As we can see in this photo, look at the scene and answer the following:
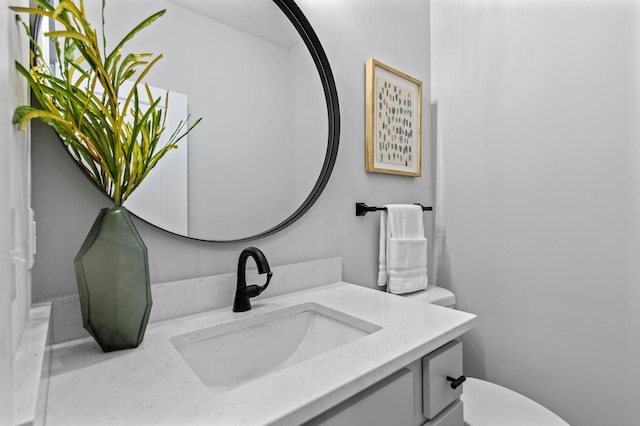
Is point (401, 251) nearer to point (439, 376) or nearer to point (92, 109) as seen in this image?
point (439, 376)

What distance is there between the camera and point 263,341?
2.71 ft

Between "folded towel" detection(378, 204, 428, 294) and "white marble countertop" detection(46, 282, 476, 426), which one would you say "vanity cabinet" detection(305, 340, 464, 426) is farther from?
"folded towel" detection(378, 204, 428, 294)

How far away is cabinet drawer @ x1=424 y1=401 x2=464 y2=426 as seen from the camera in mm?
727

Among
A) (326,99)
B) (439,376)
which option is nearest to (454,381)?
(439,376)

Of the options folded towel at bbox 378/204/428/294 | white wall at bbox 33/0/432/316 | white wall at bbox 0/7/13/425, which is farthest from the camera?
folded towel at bbox 378/204/428/294

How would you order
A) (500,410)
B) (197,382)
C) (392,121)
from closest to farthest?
(197,382)
(500,410)
(392,121)

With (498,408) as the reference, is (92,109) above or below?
above

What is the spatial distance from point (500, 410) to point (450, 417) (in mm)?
508

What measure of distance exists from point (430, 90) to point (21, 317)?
180 cm

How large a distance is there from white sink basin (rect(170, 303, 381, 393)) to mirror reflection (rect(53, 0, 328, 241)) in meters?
0.26

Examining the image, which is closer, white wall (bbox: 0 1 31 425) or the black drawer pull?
white wall (bbox: 0 1 31 425)

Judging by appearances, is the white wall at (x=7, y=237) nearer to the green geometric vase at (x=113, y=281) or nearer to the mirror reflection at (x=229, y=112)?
the green geometric vase at (x=113, y=281)

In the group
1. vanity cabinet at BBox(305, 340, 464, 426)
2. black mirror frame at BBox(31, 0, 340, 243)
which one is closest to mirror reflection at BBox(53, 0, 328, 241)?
black mirror frame at BBox(31, 0, 340, 243)

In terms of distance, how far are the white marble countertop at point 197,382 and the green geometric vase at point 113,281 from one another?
5 cm
